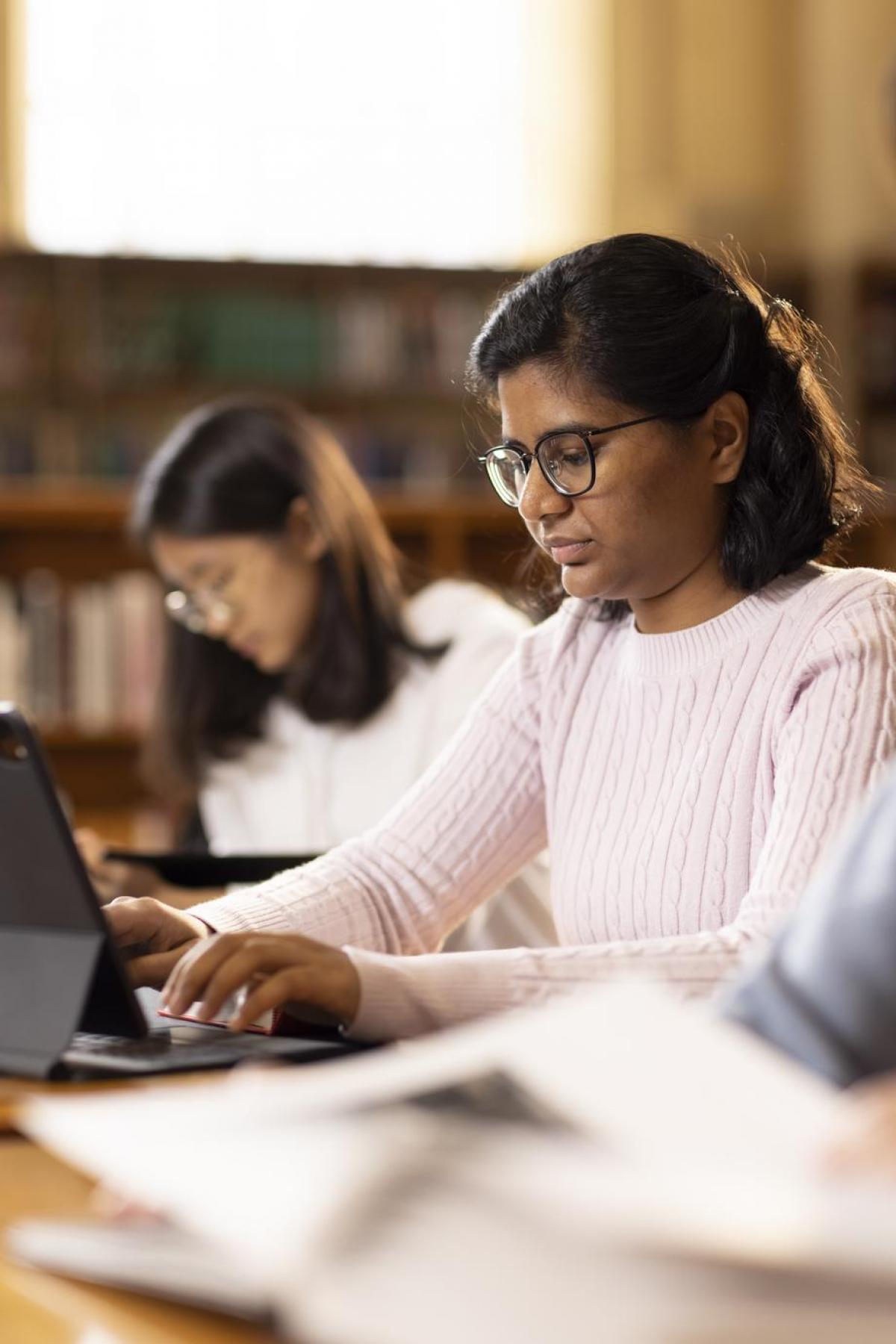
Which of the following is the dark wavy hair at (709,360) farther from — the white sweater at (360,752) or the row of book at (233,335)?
the row of book at (233,335)

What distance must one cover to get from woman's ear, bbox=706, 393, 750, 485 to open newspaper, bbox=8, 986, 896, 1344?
2.72ft

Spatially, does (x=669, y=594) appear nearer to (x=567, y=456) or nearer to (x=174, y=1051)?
(x=567, y=456)

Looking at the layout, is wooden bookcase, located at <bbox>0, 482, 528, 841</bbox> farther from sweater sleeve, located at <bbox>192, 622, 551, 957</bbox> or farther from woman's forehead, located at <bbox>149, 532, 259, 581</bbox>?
sweater sleeve, located at <bbox>192, 622, 551, 957</bbox>

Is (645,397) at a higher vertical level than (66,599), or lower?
higher

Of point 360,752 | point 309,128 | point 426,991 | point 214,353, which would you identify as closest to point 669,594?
point 426,991

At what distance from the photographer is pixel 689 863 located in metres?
1.35

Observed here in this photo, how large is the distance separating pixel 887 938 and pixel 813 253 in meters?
6.11

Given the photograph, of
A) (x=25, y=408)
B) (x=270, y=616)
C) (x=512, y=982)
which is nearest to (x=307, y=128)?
(x=25, y=408)

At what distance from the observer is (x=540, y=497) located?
1357 millimetres

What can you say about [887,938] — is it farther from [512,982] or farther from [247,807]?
[247,807]

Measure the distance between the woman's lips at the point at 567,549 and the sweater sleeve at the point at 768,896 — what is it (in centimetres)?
21

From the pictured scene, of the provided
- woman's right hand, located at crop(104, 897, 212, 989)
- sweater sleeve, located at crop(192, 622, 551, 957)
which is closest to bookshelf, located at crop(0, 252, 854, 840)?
sweater sleeve, located at crop(192, 622, 551, 957)

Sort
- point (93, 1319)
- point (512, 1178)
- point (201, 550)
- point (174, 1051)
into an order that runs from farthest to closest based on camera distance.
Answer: point (201, 550) < point (174, 1051) < point (93, 1319) < point (512, 1178)

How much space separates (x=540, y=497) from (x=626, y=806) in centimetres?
26
